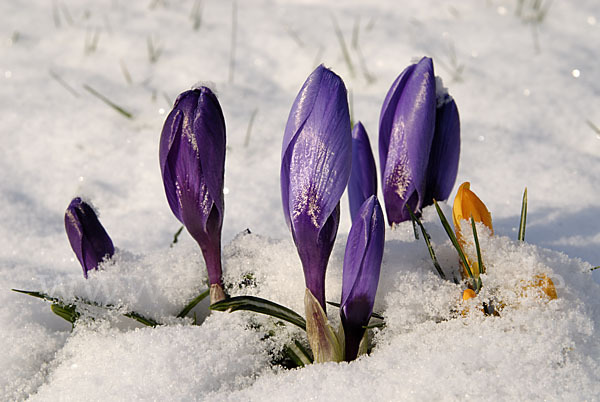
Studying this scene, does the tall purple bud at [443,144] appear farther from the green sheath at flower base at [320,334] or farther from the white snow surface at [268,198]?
the green sheath at flower base at [320,334]

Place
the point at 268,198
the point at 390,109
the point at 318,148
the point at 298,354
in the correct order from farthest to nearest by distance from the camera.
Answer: the point at 268,198
the point at 390,109
the point at 298,354
the point at 318,148

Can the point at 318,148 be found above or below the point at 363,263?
above

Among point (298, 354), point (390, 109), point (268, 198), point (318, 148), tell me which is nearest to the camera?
point (318, 148)

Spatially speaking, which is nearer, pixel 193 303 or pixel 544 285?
pixel 544 285

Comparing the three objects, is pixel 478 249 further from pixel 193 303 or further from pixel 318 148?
pixel 193 303

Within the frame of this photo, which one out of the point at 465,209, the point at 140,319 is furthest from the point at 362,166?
the point at 140,319

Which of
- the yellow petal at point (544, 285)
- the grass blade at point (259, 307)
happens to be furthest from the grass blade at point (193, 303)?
the yellow petal at point (544, 285)

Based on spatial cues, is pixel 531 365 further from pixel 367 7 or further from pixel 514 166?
pixel 367 7
